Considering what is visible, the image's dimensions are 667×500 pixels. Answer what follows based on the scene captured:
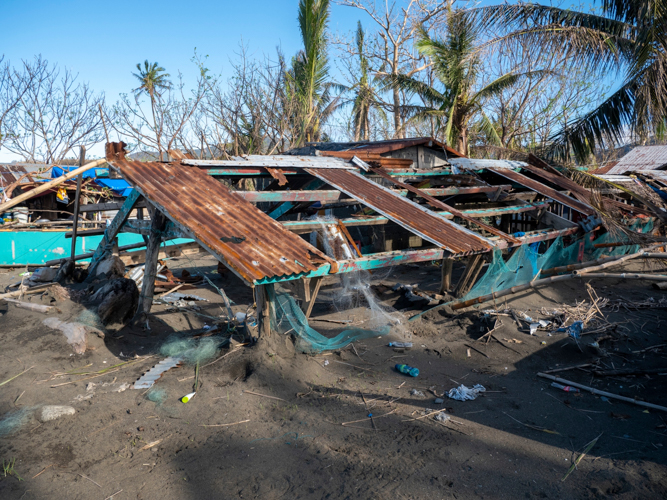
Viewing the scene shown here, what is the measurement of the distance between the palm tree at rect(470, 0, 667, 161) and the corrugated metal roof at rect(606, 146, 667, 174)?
831 cm

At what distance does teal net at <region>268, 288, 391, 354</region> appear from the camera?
5.55 meters

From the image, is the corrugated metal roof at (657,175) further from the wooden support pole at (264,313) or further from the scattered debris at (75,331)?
the scattered debris at (75,331)

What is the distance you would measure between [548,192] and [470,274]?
→ 14.2 feet

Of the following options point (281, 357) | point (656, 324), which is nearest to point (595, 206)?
point (656, 324)

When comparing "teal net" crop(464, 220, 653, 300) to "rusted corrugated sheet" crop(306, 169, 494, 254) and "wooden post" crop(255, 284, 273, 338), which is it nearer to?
"rusted corrugated sheet" crop(306, 169, 494, 254)

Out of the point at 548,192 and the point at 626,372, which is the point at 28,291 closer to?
the point at 626,372

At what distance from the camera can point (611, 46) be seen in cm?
1295

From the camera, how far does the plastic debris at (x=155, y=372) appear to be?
496 centimetres

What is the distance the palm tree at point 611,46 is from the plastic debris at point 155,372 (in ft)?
43.7

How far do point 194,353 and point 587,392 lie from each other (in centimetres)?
484

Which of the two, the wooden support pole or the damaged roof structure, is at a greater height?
the damaged roof structure

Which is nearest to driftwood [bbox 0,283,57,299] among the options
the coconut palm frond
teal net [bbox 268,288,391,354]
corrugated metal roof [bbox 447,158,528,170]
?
teal net [bbox 268,288,391,354]

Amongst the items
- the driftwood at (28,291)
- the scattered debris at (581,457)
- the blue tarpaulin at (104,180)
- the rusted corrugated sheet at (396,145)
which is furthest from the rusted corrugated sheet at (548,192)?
the blue tarpaulin at (104,180)

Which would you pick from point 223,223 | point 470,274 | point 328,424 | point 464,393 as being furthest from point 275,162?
point 464,393
